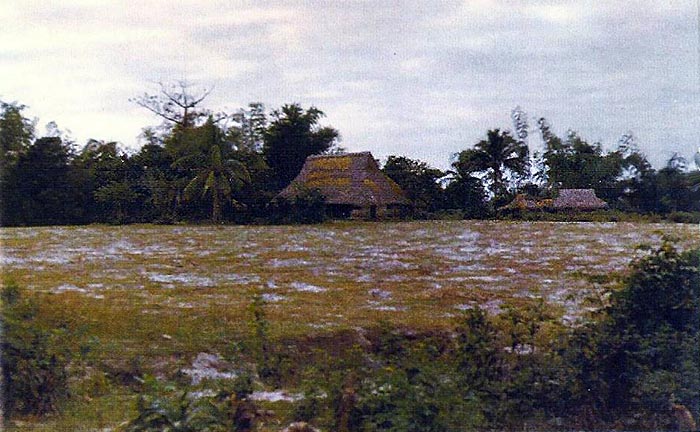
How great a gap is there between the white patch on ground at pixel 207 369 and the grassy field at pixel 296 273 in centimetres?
8

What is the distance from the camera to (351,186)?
5.05m

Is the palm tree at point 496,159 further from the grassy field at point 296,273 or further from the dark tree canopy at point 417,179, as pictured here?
the grassy field at point 296,273

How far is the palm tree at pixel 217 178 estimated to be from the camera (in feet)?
16.0

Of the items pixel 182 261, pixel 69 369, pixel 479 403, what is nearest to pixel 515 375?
pixel 479 403

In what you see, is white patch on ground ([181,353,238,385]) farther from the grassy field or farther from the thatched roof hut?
the thatched roof hut

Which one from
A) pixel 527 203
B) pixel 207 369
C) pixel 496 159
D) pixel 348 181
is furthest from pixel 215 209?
pixel 527 203

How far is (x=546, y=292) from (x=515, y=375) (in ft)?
2.17

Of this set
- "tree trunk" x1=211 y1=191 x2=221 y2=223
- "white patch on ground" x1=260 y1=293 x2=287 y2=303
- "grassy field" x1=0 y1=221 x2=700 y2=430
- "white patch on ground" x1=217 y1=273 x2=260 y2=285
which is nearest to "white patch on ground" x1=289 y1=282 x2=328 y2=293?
"grassy field" x1=0 y1=221 x2=700 y2=430

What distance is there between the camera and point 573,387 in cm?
491

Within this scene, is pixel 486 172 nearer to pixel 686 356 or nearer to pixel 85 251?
pixel 686 356

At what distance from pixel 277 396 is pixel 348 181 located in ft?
5.13

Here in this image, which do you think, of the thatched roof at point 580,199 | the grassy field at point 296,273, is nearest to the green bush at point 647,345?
the grassy field at point 296,273

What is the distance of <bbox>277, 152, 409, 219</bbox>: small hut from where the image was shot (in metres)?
5.02

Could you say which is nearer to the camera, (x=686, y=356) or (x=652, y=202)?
(x=686, y=356)
